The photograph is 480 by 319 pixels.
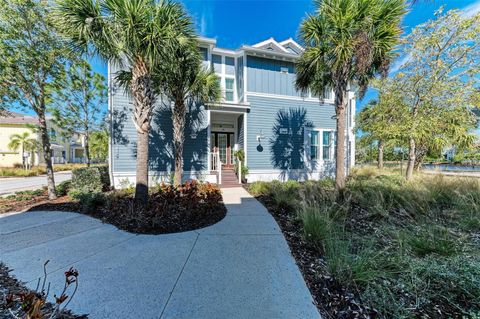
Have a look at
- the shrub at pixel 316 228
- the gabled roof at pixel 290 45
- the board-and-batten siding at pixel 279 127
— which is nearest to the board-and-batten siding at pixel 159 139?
the board-and-batten siding at pixel 279 127

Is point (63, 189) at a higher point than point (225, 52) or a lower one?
lower

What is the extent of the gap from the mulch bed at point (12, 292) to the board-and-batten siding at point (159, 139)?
6.68 m

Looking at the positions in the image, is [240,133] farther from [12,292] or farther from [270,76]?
[12,292]

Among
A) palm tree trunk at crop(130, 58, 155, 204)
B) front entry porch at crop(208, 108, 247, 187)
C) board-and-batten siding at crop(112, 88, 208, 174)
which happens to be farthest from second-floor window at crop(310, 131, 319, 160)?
palm tree trunk at crop(130, 58, 155, 204)

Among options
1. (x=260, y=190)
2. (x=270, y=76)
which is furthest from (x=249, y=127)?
(x=260, y=190)

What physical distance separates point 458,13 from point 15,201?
18.6m

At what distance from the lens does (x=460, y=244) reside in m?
3.21

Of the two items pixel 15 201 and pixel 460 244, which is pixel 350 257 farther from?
pixel 15 201

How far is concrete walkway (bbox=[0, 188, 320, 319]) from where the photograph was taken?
221 cm

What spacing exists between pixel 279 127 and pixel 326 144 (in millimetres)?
3458

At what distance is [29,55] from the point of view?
253 inches

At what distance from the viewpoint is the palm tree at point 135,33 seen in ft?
15.4

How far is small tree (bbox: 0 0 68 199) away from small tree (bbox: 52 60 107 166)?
3306 millimetres

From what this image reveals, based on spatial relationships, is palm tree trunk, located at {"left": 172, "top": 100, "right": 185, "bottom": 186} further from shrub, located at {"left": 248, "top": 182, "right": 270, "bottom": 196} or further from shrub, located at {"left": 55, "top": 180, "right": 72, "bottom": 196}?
shrub, located at {"left": 55, "top": 180, "right": 72, "bottom": 196}
